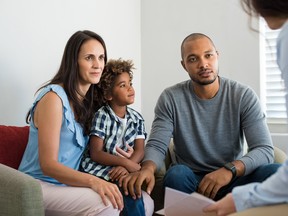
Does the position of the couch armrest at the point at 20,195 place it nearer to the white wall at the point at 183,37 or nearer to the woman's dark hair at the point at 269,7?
the woman's dark hair at the point at 269,7

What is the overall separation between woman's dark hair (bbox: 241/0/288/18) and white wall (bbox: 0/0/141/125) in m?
1.45

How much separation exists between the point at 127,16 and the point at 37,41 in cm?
96

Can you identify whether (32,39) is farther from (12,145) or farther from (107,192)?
(107,192)

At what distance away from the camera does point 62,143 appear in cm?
165

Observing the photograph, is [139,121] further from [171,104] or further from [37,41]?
[37,41]

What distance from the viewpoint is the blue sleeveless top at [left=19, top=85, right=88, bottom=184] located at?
1616 mm

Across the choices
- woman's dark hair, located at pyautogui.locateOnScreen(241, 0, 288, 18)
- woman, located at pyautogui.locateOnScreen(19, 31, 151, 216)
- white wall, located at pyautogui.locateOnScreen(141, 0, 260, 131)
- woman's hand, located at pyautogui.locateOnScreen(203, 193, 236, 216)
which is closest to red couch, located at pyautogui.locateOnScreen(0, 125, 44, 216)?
woman, located at pyautogui.locateOnScreen(19, 31, 151, 216)

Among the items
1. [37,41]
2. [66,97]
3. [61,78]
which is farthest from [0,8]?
[66,97]

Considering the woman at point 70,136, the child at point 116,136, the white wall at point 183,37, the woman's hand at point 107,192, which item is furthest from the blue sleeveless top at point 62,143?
the white wall at point 183,37

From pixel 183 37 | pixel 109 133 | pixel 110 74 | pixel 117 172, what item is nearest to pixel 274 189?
pixel 117 172

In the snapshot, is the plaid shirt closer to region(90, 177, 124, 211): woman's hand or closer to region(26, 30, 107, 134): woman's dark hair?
region(26, 30, 107, 134): woman's dark hair

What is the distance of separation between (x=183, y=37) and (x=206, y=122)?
1.11 meters

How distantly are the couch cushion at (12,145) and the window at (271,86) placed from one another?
1649 mm

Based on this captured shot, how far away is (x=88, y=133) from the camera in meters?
1.79
